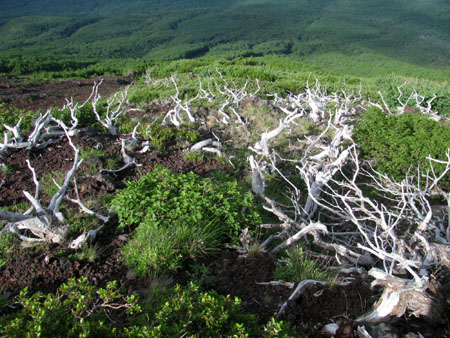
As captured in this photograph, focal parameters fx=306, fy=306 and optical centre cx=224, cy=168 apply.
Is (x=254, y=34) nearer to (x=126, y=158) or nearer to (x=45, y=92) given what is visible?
(x=45, y=92)

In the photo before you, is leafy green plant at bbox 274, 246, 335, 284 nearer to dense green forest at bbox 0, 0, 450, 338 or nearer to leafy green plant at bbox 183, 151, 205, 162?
dense green forest at bbox 0, 0, 450, 338

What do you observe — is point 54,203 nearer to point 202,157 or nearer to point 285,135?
point 202,157

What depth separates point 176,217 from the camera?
13.3 feet

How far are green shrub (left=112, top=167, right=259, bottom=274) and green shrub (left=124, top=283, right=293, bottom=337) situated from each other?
0.93 m

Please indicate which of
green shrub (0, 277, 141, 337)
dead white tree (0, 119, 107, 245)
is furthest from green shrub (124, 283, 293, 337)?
dead white tree (0, 119, 107, 245)

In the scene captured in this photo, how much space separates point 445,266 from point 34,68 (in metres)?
33.7

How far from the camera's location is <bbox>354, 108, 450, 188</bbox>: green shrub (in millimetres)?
7605

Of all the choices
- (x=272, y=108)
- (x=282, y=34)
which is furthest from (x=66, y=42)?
(x=272, y=108)

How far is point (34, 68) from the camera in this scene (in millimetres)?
28312

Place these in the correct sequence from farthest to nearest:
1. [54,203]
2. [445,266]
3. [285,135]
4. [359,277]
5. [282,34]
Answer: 1. [282,34]
2. [285,135]
3. [54,203]
4. [359,277]
5. [445,266]

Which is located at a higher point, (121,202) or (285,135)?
(121,202)

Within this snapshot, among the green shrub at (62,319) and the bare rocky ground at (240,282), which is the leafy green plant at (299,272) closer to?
the bare rocky ground at (240,282)

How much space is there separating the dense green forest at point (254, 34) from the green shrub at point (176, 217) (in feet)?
103

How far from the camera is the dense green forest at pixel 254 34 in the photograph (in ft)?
185
